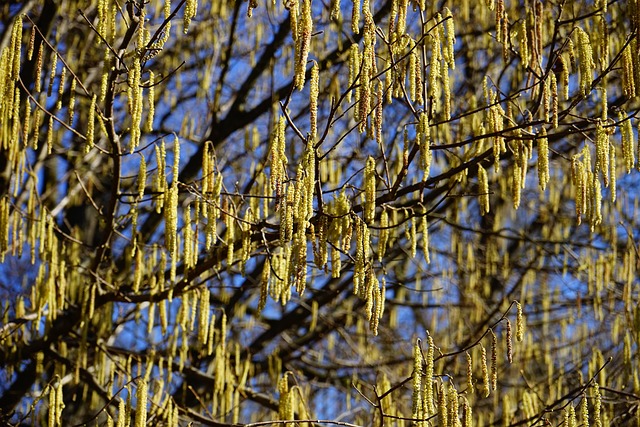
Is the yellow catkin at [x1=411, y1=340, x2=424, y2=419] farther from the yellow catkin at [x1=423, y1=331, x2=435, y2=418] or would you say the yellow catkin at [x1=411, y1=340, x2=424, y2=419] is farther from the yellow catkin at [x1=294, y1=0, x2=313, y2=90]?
the yellow catkin at [x1=294, y1=0, x2=313, y2=90]

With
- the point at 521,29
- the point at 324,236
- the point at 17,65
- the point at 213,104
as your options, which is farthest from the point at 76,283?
the point at 521,29

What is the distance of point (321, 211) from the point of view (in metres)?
2.81

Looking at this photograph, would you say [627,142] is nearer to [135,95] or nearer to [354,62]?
[354,62]

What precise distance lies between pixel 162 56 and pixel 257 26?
86 cm

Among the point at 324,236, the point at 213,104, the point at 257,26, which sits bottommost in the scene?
the point at 324,236

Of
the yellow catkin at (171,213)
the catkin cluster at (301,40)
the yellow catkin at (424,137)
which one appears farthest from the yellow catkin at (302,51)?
the yellow catkin at (171,213)

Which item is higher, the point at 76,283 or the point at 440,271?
the point at 440,271

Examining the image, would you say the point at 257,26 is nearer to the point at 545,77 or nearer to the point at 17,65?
the point at 17,65

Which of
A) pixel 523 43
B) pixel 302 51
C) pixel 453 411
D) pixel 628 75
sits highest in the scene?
pixel 523 43

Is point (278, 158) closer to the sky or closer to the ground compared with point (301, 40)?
closer to the ground

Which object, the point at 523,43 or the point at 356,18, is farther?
the point at 523,43

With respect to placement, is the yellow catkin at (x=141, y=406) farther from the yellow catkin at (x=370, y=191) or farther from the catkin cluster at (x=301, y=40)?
the catkin cluster at (x=301, y=40)

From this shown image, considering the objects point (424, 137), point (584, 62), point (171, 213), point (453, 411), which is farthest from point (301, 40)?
point (453, 411)

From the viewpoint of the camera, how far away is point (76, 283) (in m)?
4.47
